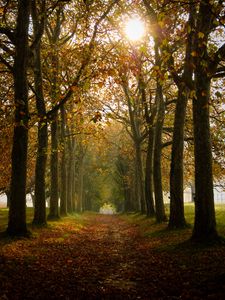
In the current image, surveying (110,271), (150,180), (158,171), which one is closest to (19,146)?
(110,271)

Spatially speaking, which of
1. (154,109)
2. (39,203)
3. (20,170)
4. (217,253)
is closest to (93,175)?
(154,109)

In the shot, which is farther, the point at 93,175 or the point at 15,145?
the point at 93,175

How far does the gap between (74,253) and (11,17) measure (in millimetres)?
17708

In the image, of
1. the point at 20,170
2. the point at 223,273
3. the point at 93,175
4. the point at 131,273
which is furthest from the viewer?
the point at 93,175

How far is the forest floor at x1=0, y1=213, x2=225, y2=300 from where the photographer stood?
23.8 feet

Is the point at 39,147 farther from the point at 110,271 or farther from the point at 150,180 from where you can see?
the point at 110,271

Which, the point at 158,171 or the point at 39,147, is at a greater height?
the point at 39,147

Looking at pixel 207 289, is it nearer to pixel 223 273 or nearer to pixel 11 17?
pixel 223 273

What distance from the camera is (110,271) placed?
9.77 m

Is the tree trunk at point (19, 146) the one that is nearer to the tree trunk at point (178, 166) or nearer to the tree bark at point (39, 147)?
the tree bark at point (39, 147)

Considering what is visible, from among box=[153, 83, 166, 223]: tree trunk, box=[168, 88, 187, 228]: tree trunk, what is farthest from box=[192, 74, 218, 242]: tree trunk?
box=[153, 83, 166, 223]: tree trunk

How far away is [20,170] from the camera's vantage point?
15.1 m

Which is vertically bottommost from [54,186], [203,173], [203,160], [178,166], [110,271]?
[110,271]

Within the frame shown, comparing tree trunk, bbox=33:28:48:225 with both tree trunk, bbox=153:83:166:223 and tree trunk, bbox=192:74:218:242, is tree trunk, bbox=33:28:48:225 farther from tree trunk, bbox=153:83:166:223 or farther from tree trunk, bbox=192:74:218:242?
tree trunk, bbox=192:74:218:242
